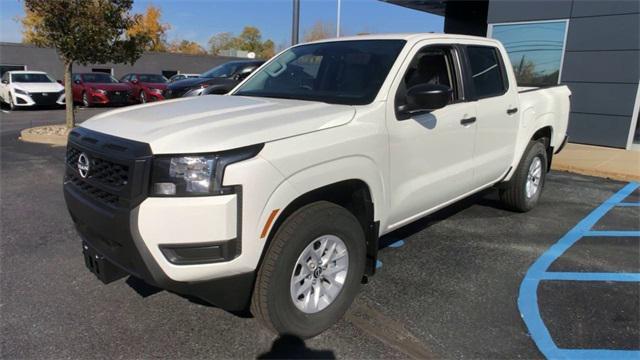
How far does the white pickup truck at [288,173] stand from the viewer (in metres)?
2.39

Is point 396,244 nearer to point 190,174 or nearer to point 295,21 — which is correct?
point 190,174

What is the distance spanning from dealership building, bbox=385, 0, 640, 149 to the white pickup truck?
678cm

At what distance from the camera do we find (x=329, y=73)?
3873 millimetres

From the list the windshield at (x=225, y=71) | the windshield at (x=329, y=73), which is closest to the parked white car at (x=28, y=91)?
the windshield at (x=225, y=71)

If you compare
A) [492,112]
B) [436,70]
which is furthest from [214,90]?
[492,112]

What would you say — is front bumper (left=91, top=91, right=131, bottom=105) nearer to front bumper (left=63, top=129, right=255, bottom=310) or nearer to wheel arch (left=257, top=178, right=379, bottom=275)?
front bumper (left=63, top=129, right=255, bottom=310)

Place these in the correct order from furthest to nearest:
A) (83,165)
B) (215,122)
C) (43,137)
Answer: (43,137)
(83,165)
(215,122)

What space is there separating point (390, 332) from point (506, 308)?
94 centimetres

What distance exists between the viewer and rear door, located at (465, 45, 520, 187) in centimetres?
430

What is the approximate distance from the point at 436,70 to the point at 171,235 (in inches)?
109

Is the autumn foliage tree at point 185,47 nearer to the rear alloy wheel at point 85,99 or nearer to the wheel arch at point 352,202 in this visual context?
the rear alloy wheel at point 85,99

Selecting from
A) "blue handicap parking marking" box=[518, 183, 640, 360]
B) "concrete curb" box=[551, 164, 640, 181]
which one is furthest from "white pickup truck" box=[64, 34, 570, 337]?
"concrete curb" box=[551, 164, 640, 181]

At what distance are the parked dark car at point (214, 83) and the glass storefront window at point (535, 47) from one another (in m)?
6.21

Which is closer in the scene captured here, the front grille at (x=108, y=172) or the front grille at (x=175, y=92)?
the front grille at (x=108, y=172)
